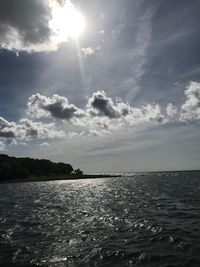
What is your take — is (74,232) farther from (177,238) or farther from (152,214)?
(152,214)

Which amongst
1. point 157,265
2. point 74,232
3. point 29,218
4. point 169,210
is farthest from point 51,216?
point 157,265

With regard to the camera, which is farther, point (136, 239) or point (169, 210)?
point (169, 210)

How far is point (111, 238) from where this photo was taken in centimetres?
2791

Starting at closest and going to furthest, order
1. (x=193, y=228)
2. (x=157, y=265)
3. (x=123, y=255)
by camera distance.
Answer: (x=157, y=265), (x=123, y=255), (x=193, y=228)

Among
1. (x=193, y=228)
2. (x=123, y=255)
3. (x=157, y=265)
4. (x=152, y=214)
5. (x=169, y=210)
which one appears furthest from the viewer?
(x=169, y=210)

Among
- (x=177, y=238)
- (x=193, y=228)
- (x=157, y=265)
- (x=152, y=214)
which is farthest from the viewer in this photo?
(x=152, y=214)

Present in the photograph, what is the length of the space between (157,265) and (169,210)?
78.7 feet

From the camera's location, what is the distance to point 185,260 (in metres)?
21.2

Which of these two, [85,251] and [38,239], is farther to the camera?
[38,239]

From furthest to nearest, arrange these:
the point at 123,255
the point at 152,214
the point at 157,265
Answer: the point at 152,214, the point at 123,255, the point at 157,265

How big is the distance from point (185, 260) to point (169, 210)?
22747 millimetres

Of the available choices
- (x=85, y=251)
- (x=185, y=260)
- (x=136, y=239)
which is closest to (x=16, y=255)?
(x=85, y=251)

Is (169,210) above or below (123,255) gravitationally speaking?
above

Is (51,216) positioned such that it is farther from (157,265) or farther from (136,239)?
(157,265)
